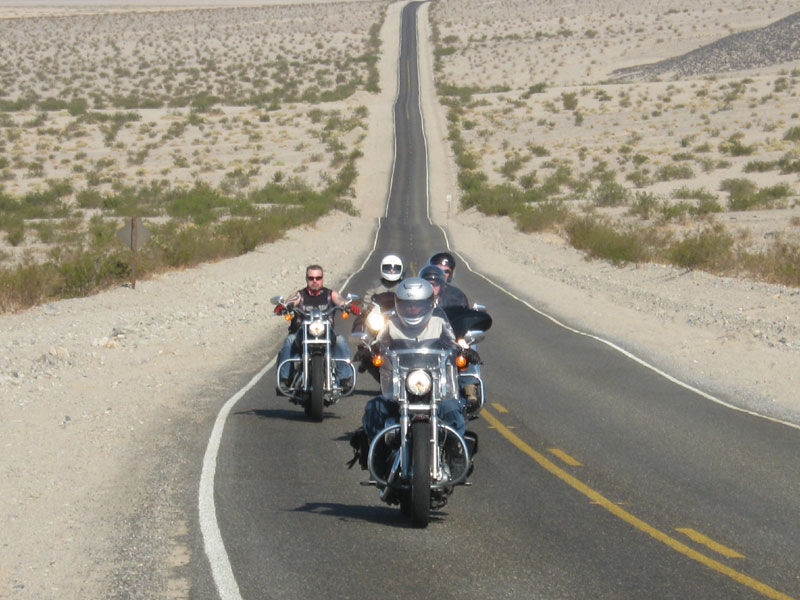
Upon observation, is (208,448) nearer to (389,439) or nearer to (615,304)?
(389,439)

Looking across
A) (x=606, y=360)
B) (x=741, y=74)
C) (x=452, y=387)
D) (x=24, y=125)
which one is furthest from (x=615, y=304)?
(x=741, y=74)

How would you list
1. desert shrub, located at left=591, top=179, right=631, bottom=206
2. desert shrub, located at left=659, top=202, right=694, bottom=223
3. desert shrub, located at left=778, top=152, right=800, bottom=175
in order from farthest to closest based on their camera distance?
1. desert shrub, located at left=778, top=152, right=800, bottom=175
2. desert shrub, located at left=591, top=179, right=631, bottom=206
3. desert shrub, located at left=659, top=202, right=694, bottom=223

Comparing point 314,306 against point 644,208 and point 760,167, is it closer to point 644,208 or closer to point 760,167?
point 644,208

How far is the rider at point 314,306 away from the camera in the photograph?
13.4m

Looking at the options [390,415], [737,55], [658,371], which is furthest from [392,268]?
[737,55]

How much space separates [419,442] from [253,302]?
19.7 m

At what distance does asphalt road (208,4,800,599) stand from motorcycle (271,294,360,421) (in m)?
0.32

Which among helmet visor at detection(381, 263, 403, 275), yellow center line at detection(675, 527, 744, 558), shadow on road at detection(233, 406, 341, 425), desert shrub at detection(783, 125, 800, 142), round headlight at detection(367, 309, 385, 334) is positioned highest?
desert shrub at detection(783, 125, 800, 142)

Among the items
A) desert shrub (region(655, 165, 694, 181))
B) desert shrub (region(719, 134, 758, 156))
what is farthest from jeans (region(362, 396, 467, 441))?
desert shrub (region(719, 134, 758, 156))

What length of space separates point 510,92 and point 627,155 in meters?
35.4

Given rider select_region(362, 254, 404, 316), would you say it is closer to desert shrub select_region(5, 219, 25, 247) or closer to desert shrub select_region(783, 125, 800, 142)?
desert shrub select_region(5, 219, 25, 247)

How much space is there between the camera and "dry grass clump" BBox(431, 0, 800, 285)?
139 feet

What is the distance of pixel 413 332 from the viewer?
8.61 m

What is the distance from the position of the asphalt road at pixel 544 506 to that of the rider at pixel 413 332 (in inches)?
34.3
